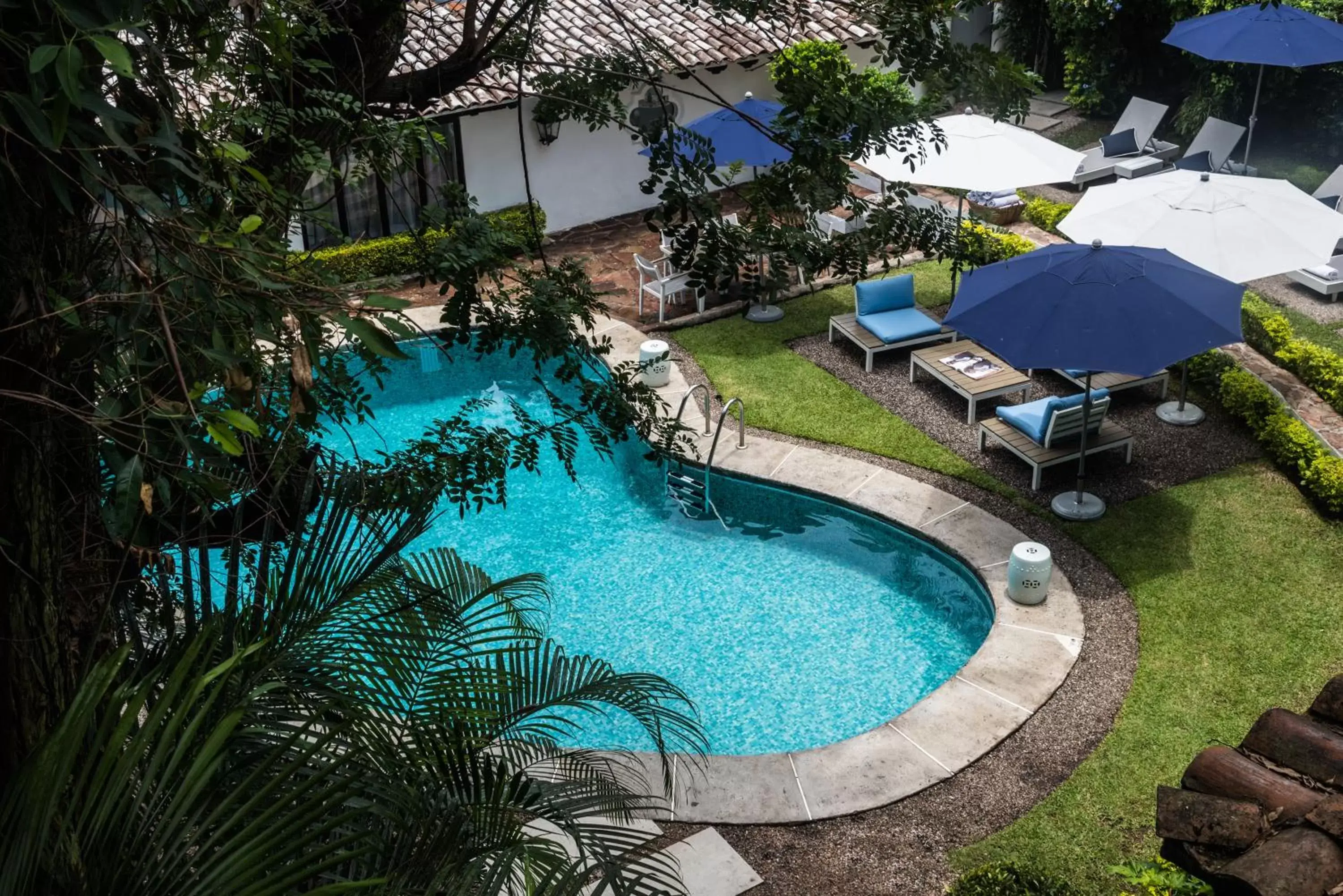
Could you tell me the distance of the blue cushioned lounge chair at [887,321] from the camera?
628 inches

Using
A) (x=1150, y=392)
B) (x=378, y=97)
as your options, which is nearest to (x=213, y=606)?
(x=378, y=97)

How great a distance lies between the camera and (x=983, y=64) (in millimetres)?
8133

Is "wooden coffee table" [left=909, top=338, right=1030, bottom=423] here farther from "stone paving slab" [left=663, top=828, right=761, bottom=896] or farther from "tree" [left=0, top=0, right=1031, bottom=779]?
"stone paving slab" [left=663, top=828, right=761, bottom=896]

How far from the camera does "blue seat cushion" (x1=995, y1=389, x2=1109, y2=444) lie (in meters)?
13.1

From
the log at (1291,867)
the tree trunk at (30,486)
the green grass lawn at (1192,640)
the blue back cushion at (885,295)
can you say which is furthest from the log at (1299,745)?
the blue back cushion at (885,295)

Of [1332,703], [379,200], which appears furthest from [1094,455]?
[379,200]

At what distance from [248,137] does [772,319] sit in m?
10.5

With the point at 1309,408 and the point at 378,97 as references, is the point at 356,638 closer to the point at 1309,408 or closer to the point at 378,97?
the point at 378,97

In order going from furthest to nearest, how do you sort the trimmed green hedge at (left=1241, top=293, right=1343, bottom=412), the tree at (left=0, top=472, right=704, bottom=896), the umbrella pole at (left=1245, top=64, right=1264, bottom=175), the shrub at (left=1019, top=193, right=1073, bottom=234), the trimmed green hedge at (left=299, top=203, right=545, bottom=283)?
the umbrella pole at (left=1245, top=64, right=1264, bottom=175) < the shrub at (left=1019, top=193, right=1073, bottom=234) < the trimmed green hedge at (left=299, top=203, right=545, bottom=283) < the trimmed green hedge at (left=1241, top=293, right=1343, bottom=412) < the tree at (left=0, top=472, right=704, bottom=896)

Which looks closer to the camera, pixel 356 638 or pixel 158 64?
pixel 158 64

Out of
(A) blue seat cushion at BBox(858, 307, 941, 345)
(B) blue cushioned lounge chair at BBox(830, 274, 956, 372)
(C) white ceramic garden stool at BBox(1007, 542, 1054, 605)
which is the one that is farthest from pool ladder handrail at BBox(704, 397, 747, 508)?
(C) white ceramic garden stool at BBox(1007, 542, 1054, 605)

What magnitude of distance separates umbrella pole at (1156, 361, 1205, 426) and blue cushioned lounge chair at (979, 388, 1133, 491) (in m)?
0.84

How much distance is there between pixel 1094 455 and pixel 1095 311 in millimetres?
2586

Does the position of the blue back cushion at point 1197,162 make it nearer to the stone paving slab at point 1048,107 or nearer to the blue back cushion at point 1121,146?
the blue back cushion at point 1121,146
